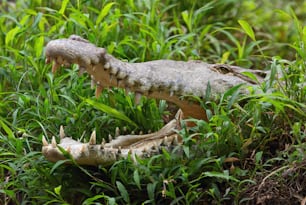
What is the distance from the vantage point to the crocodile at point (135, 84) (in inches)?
154

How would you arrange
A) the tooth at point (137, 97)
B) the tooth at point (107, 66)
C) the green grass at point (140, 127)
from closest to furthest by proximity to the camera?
1. the green grass at point (140, 127)
2. the tooth at point (107, 66)
3. the tooth at point (137, 97)

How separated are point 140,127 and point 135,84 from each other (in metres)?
0.52

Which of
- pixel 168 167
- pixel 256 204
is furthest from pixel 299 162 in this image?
pixel 168 167

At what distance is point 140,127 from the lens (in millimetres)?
4555

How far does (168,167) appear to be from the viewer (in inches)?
155

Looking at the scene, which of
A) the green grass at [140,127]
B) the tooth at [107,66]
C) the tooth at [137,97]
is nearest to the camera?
the green grass at [140,127]

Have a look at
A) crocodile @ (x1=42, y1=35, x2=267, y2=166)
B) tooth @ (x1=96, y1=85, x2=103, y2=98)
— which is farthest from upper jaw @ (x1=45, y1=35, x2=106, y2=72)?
tooth @ (x1=96, y1=85, x2=103, y2=98)

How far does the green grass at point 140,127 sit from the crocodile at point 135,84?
0.09 m

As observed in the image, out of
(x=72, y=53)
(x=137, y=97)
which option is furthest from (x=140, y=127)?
(x=72, y=53)

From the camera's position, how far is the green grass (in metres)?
3.86

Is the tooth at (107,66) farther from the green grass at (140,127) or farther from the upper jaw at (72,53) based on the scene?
the green grass at (140,127)

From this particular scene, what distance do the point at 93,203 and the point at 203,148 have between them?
0.67 meters

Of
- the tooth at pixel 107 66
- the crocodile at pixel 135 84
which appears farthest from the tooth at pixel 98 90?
the tooth at pixel 107 66

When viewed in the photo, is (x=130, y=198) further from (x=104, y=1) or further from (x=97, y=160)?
(x=104, y=1)
